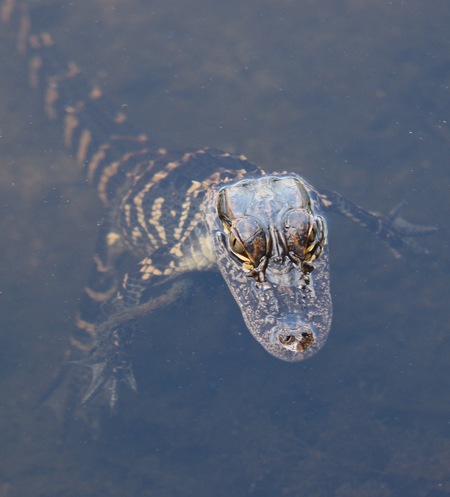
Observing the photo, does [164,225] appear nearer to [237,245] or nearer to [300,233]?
[237,245]

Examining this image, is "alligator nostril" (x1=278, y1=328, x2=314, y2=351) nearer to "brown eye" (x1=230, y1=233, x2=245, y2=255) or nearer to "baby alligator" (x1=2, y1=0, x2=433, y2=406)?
"baby alligator" (x1=2, y1=0, x2=433, y2=406)

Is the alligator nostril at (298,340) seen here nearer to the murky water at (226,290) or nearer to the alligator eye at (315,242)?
the alligator eye at (315,242)

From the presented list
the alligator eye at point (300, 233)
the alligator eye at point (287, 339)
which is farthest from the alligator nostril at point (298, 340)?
the alligator eye at point (300, 233)

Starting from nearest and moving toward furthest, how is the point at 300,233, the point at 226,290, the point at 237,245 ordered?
the point at 300,233 < the point at 237,245 < the point at 226,290

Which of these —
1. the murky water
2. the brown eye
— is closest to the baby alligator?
the brown eye

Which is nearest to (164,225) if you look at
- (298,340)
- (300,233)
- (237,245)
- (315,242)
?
(237,245)

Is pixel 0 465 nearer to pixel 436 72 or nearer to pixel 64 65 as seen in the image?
pixel 64 65
